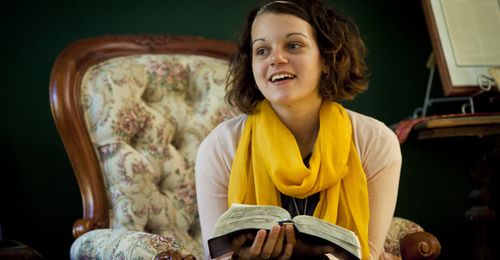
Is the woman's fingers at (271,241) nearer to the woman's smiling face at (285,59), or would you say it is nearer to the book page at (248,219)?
the book page at (248,219)

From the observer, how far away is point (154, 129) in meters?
1.97

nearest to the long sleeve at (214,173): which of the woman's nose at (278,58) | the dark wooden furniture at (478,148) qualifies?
the woman's nose at (278,58)

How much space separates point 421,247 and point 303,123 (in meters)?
0.41

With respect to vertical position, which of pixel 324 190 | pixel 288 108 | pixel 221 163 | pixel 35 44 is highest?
pixel 35 44

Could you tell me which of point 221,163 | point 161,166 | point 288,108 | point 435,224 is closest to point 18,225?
point 161,166

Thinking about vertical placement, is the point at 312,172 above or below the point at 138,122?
below

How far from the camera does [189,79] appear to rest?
2.11m

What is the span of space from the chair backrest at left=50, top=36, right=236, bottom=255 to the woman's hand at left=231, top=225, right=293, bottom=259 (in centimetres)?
66

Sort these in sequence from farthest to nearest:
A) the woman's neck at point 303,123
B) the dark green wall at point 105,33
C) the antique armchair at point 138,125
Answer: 1. the dark green wall at point 105,33
2. the antique armchair at point 138,125
3. the woman's neck at point 303,123

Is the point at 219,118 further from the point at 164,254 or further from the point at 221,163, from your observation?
the point at 164,254

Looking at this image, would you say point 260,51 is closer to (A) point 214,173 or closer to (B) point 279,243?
(A) point 214,173

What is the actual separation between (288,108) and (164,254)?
1.57ft

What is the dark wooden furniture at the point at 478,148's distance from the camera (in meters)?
2.00

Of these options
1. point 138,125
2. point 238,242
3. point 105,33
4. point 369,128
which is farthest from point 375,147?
point 105,33
